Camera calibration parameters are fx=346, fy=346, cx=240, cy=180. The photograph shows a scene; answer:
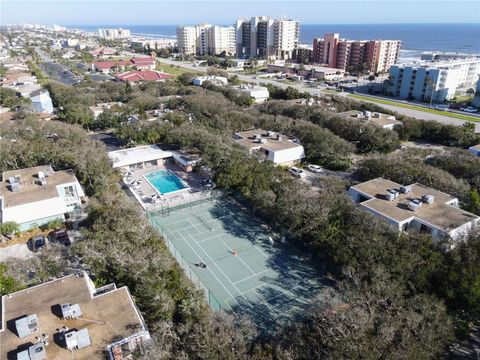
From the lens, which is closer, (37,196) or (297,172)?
(37,196)

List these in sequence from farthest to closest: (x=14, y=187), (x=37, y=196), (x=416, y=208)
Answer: (x=14, y=187) < (x=37, y=196) < (x=416, y=208)

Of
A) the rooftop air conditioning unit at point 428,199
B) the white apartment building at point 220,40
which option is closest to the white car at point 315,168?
the rooftop air conditioning unit at point 428,199

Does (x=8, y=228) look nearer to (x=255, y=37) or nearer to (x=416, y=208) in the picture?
(x=416, y=208)

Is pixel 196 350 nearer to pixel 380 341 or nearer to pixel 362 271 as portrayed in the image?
pixel 380 341

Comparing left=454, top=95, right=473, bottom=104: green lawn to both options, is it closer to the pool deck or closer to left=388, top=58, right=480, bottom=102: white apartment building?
left=388, top=58, right=480, bottom=102: white apartment building

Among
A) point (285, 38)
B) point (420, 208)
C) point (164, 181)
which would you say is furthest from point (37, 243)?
point (285, 38)

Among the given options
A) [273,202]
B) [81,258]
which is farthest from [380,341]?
[81,258]

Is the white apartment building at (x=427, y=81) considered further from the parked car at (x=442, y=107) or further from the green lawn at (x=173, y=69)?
the green lawn at (x=173, y=69)
